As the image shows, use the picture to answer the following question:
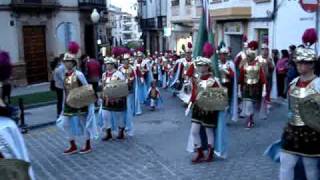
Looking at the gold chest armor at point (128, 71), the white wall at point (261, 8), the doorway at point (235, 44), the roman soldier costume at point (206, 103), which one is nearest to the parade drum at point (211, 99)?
the roman soldier costume at point (206, 103)

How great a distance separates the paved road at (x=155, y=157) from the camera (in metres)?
7.69

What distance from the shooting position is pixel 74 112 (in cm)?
927

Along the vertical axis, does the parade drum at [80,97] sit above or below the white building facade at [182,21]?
below

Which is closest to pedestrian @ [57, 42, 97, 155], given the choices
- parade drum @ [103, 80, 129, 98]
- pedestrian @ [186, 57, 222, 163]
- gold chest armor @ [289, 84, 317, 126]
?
parade drum @ [103, 80, 129, 98]

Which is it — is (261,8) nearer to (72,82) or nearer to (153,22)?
(72,82)

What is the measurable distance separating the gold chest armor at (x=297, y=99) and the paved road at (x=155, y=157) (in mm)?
2324

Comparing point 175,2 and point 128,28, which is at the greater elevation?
point 175,2

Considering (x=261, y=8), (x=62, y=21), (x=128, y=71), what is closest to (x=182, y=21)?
(x=62, y=21)

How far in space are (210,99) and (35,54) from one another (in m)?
21.9

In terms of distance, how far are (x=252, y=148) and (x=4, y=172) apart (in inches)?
245

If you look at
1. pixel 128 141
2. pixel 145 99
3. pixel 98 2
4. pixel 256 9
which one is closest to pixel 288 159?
pixel 128 141

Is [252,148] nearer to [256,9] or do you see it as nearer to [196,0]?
[256,9]

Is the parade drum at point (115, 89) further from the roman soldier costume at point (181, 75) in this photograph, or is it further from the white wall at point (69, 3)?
the white wall at point (69, 3)

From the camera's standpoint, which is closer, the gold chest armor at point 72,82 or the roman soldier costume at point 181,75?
the gold chest armor at point 72,82
